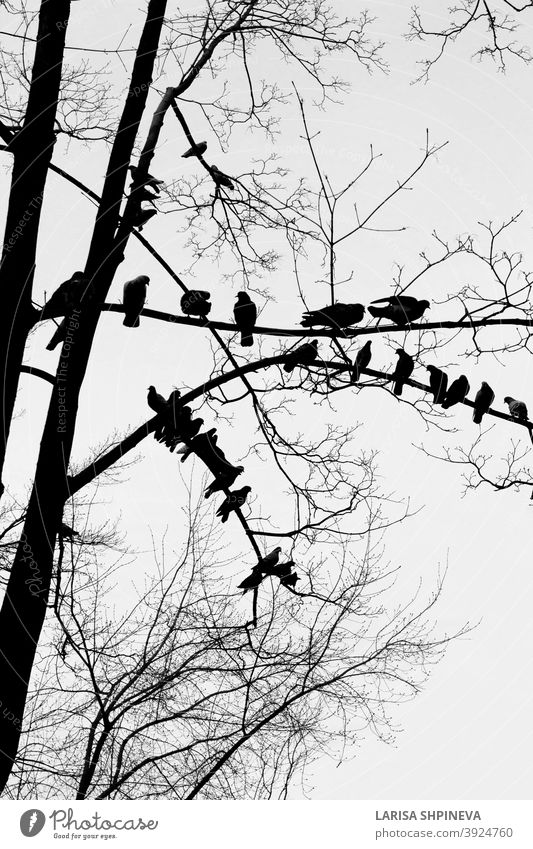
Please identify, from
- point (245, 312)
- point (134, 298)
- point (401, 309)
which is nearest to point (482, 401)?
point (401, 309)

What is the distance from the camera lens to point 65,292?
4.07 metres

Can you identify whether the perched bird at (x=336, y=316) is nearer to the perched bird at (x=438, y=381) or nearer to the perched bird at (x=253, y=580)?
the perched bird at (x=438, y=381)

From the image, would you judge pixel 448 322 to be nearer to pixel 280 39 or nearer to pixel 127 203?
pixel 127 203

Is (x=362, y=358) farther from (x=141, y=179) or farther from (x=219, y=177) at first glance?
(x=219, y=177)

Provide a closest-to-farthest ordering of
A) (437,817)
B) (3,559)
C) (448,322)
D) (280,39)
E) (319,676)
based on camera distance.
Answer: (437,817), (448,322), (280,39), (3,559), (319,676)

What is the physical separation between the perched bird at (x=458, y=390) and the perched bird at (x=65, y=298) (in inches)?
75.0

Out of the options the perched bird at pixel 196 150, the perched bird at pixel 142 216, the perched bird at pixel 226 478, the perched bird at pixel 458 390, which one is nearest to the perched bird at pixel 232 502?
the perched bird at pixel 226 478

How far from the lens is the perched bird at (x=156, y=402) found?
14.0 feet

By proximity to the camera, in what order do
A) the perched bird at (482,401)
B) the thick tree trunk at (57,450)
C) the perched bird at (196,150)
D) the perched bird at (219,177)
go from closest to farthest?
the thick tree trunk at (57,450) → the perched bird at (482,401) → the perched bird at (196,150) → the perched bird at (219,177)

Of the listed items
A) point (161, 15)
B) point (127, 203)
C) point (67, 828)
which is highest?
point (161, 15)

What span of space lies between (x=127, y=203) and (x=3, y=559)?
137 inches

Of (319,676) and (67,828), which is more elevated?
(319,676)

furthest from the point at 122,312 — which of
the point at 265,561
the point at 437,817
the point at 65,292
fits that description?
the point at 437,817

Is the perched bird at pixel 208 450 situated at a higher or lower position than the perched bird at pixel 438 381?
lower
